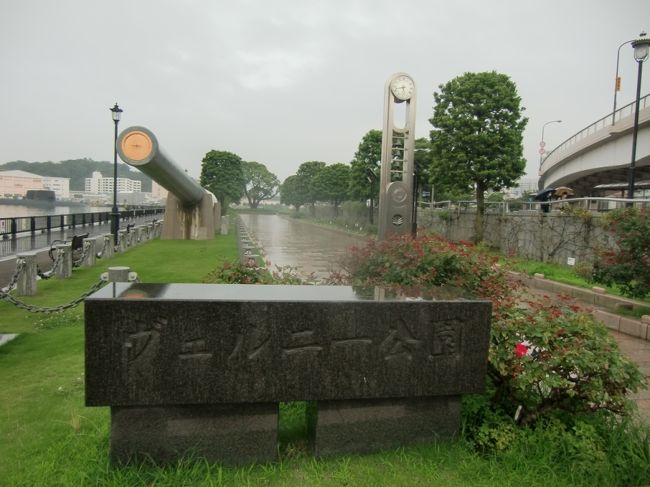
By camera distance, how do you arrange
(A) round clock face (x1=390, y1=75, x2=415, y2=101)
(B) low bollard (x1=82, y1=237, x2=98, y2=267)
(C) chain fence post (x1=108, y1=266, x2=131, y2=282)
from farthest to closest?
(A) round clock face (x1=390, y1=75, x2=415, y2=101) < (B) low bollard (x1=82, y1=237, x2=98, y2=267) < (C) chain fence post (x1=108, y1=266, x2=131, y2=282)

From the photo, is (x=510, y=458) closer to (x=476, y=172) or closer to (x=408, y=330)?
(x=408, y=330)

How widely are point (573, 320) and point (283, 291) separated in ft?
6.50

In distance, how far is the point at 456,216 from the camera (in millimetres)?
22328

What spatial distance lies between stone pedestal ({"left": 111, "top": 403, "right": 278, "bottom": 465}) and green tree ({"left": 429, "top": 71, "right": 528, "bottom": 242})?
17.1 m

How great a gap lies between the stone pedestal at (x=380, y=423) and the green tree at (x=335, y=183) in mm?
38592

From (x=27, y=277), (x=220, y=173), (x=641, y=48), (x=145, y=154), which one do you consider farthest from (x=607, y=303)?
(x=220, y=173)

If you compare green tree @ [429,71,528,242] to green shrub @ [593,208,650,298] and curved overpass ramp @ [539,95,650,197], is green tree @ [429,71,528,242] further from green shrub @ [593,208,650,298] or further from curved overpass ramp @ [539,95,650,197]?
green shrub @ [593,208,650,298]

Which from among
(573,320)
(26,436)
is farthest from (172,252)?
(573,320)

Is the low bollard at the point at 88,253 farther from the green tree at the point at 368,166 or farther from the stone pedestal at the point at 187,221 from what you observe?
the green tree at the point at 368,166

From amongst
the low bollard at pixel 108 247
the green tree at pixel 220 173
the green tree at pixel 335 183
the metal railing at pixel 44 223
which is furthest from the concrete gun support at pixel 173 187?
the green tree at pixel 335 183

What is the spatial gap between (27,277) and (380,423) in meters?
7.18

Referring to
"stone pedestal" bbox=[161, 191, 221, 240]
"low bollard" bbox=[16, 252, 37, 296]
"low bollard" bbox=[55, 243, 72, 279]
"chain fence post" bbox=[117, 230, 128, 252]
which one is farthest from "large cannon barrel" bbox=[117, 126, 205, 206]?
"stone pedestal" bbox=[161, 191, 221, 240]

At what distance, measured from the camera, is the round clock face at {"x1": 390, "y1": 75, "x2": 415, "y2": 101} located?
14852mm

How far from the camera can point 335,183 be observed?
43.5 m
